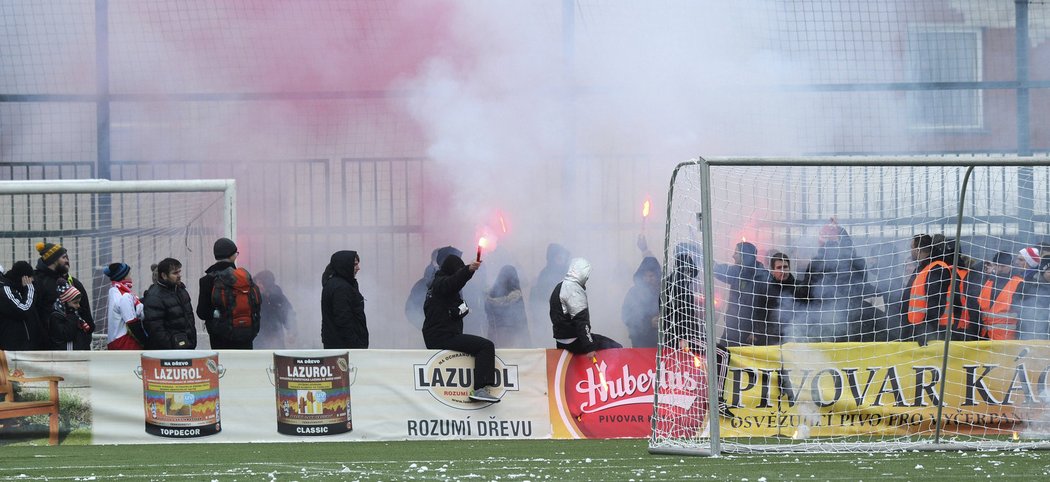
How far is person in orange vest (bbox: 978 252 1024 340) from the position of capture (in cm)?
853

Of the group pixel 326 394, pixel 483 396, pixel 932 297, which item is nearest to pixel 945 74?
pixel 932 297

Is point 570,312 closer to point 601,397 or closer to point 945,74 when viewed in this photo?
point 601,397

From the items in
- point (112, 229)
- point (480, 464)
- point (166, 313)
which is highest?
point (112, 229)

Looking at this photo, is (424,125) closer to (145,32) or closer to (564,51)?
(564,51)

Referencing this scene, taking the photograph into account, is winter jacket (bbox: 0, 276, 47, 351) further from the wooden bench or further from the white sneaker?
the white sneaker

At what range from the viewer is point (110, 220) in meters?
11.2

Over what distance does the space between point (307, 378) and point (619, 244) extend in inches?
159

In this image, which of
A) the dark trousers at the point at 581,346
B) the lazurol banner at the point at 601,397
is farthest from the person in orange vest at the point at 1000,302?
the dark trousers at the point at 581,346

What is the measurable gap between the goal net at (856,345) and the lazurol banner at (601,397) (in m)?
0.46

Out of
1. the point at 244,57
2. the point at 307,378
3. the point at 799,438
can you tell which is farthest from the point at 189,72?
the point at 799,438

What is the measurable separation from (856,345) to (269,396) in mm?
3665

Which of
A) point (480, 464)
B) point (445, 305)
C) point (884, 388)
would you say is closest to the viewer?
point (480, 464)

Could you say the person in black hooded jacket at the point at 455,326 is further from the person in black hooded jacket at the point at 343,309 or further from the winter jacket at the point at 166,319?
the winter jacket at the point at 166,319

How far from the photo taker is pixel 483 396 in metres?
8.59
